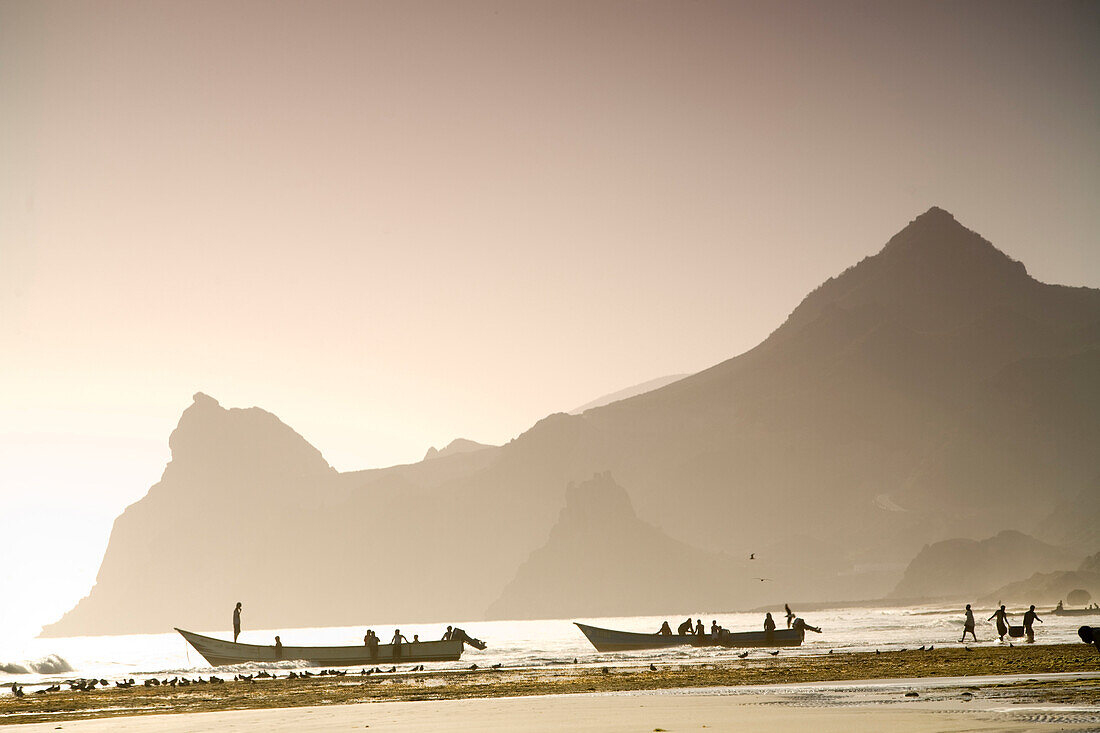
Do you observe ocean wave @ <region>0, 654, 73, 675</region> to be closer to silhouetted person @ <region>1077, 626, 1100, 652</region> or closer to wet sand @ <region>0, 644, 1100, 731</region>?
wet sand @ <region>0, 644, 1100, 731</region>

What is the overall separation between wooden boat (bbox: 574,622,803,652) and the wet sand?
17.4 meters

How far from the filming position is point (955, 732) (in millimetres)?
18922

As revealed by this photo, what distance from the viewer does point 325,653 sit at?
215 feet

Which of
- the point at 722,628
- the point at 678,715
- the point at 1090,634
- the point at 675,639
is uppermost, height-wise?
the point at 1090,634

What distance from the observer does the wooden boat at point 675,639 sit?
68438mm

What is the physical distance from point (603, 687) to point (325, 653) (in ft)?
109

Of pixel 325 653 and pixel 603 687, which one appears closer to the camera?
pixel 603 687

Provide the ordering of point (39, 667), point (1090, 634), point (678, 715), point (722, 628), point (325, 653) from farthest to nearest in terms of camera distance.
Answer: point (39, 667) < point (722, 628) < point (325, 653) < point (1090, 634) < point (678, 715)

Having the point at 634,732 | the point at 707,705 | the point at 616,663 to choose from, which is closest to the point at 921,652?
the point at 616,663

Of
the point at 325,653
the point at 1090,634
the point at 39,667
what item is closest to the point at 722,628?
the point at 325,653

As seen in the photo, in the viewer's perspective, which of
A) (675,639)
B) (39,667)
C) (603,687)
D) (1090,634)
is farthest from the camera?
(39,667)

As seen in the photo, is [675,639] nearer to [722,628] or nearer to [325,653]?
[722,628]

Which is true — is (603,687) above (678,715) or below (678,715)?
below

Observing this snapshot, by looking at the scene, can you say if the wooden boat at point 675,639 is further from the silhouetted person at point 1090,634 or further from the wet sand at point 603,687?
the silhouetted person at point 1090,634
